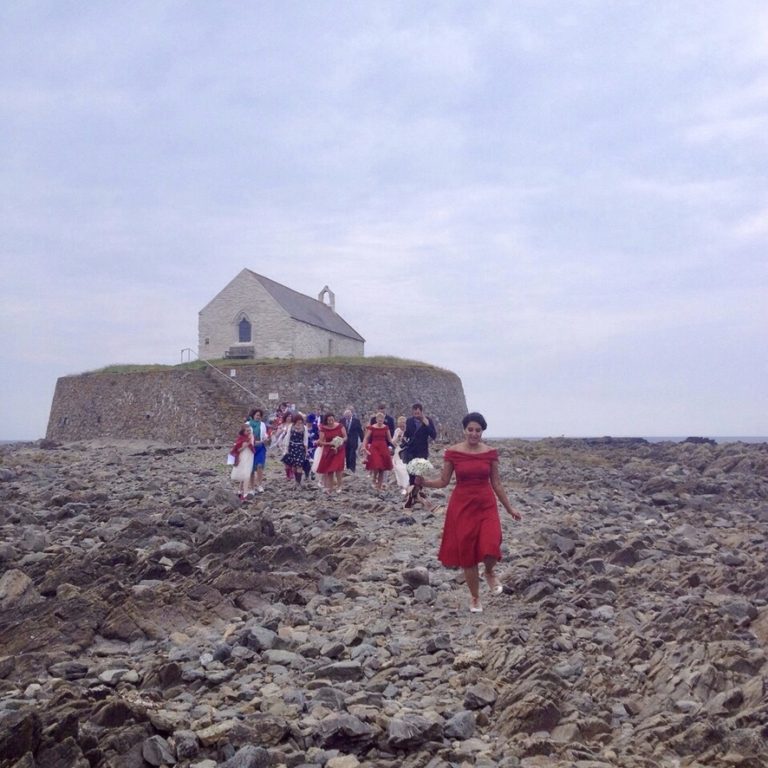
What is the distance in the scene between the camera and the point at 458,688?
20.2 feet

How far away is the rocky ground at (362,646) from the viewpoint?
509cm

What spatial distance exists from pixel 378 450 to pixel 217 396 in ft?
73.5

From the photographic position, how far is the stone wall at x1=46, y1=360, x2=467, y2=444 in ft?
123

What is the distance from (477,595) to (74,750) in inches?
174

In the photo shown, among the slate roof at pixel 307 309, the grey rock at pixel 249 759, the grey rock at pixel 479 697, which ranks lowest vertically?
the grey rock at pixel 249 759

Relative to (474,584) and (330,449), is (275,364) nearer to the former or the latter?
(330,449)

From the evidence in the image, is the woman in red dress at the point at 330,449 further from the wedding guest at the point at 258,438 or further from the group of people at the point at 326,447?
the wedding guest at the point at 258,438

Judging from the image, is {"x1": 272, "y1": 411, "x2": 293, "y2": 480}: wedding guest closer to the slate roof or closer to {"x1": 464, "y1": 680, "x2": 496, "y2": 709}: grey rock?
{"x1": 464, "y1": 680, "x2": 496, "y2": 709}: grey rock

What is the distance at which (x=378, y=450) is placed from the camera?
16.8 metres

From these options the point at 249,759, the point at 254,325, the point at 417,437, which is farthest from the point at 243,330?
the point at 249,759

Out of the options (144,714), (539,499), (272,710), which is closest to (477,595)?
(272,710)

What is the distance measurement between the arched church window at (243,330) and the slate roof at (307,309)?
217cm

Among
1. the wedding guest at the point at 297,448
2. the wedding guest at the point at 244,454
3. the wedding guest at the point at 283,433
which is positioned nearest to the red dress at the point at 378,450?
the wedding guest at the point at 297,448

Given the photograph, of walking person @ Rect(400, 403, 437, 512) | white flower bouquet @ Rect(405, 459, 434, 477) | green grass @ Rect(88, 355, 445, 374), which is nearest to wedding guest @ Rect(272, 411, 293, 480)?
walking person @ Rect(400, 403, 437, 512)
